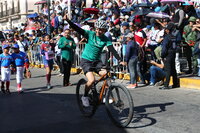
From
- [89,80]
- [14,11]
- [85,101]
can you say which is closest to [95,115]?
[85,101]

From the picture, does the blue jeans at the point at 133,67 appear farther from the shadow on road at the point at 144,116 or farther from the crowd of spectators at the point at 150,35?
the shadow on road at the point at 144,116

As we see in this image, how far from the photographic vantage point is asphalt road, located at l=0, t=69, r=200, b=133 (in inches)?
267

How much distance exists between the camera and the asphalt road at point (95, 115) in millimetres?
6770

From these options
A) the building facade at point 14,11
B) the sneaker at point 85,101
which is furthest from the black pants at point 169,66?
the building facade at point 14,11

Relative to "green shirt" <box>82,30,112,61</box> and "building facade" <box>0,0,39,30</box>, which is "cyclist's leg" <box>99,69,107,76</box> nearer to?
"green shirt" <box>82,30,112,61</box>

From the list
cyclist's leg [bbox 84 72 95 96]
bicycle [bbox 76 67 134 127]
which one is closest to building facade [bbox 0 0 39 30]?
cyclist's leg [bbox 84 72 95 96]

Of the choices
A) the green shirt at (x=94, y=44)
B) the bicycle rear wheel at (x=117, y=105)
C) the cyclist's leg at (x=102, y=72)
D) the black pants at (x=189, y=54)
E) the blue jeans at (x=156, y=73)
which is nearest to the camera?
the bicycle rear wheel at (x=117, y=105)

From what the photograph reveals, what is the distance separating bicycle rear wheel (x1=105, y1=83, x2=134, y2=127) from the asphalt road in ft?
0.51

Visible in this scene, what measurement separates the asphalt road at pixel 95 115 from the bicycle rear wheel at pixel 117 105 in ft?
0.51

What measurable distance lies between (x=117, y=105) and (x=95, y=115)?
1.20 metres

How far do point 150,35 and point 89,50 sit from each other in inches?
247

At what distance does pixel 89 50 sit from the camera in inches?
301

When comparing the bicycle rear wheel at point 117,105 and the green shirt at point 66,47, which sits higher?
the green shirt at point 66,47

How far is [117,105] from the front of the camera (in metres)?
6.82
